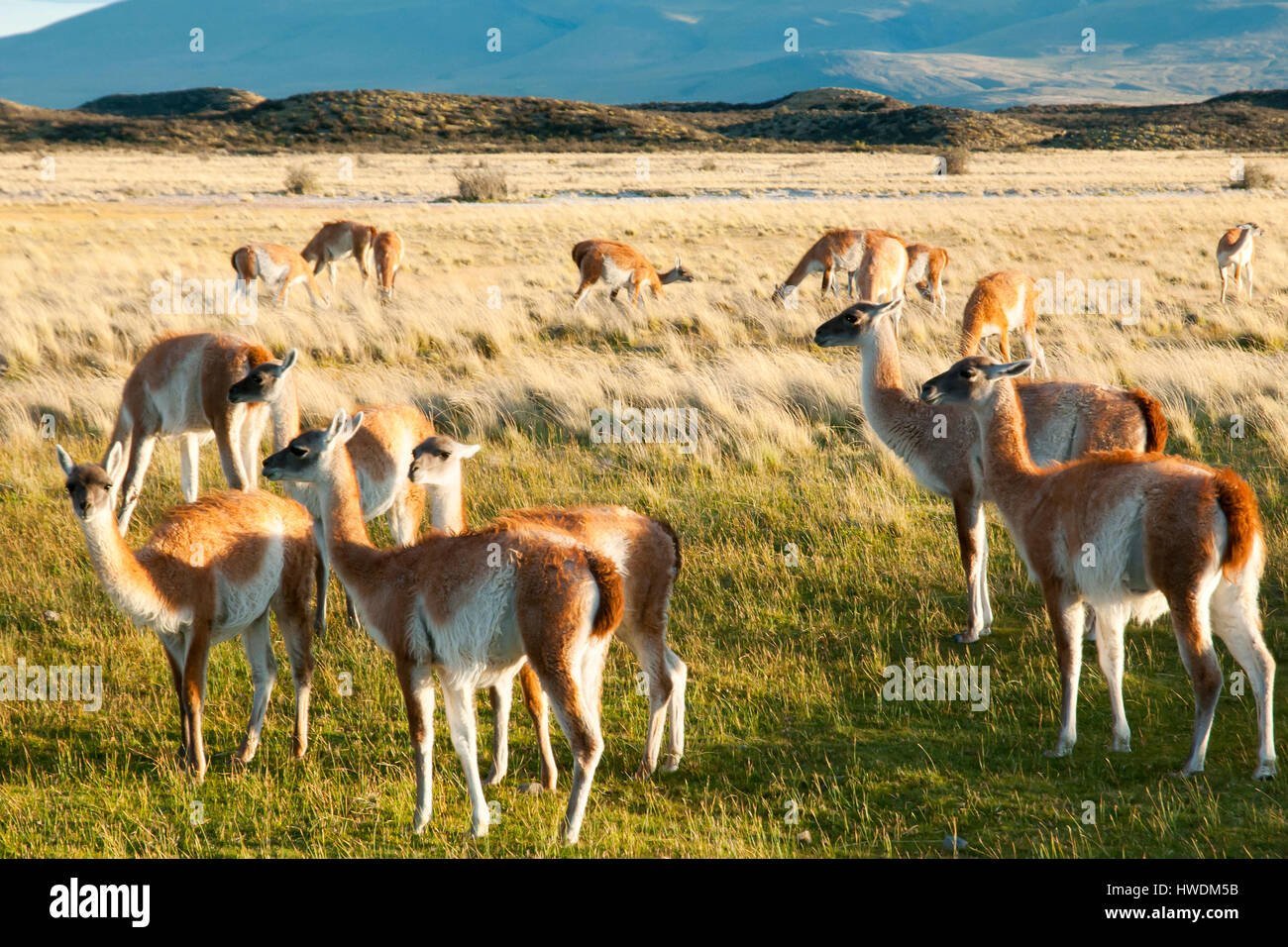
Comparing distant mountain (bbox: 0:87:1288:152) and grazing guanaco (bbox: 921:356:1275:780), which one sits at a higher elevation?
distant mountain (bbox: 0:87:1288:152)

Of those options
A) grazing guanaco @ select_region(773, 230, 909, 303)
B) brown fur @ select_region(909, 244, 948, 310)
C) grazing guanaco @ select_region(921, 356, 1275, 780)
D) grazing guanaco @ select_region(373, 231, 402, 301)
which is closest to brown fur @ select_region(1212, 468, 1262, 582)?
grazing guanaco @ select_region(921, 356, 1275, 780)

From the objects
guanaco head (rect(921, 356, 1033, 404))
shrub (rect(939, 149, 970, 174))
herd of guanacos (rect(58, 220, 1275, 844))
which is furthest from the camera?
shrub (rect(939, 149, 970, 174))

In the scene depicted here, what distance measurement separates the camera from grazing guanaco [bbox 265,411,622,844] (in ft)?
14.8

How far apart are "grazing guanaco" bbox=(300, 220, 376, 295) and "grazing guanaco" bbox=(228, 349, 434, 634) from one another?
522 inches

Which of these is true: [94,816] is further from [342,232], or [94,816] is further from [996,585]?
[342,232]

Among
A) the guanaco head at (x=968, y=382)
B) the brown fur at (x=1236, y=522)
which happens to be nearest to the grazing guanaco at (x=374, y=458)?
the guanaco head at (x=968, y=382)

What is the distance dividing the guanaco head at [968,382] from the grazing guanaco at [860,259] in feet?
34.9

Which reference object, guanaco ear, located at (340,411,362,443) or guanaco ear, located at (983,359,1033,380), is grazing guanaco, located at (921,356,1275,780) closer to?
guanaco ear, located at (983,359,1033,380)

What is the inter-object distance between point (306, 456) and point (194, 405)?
9.90ft

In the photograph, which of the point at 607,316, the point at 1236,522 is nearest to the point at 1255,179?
the point at 607,316

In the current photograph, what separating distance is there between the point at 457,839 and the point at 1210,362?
10519 mm

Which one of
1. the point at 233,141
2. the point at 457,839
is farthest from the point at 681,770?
the point at 233,141

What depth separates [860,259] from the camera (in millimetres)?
17453

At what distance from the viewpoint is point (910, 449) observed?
7469 mm
